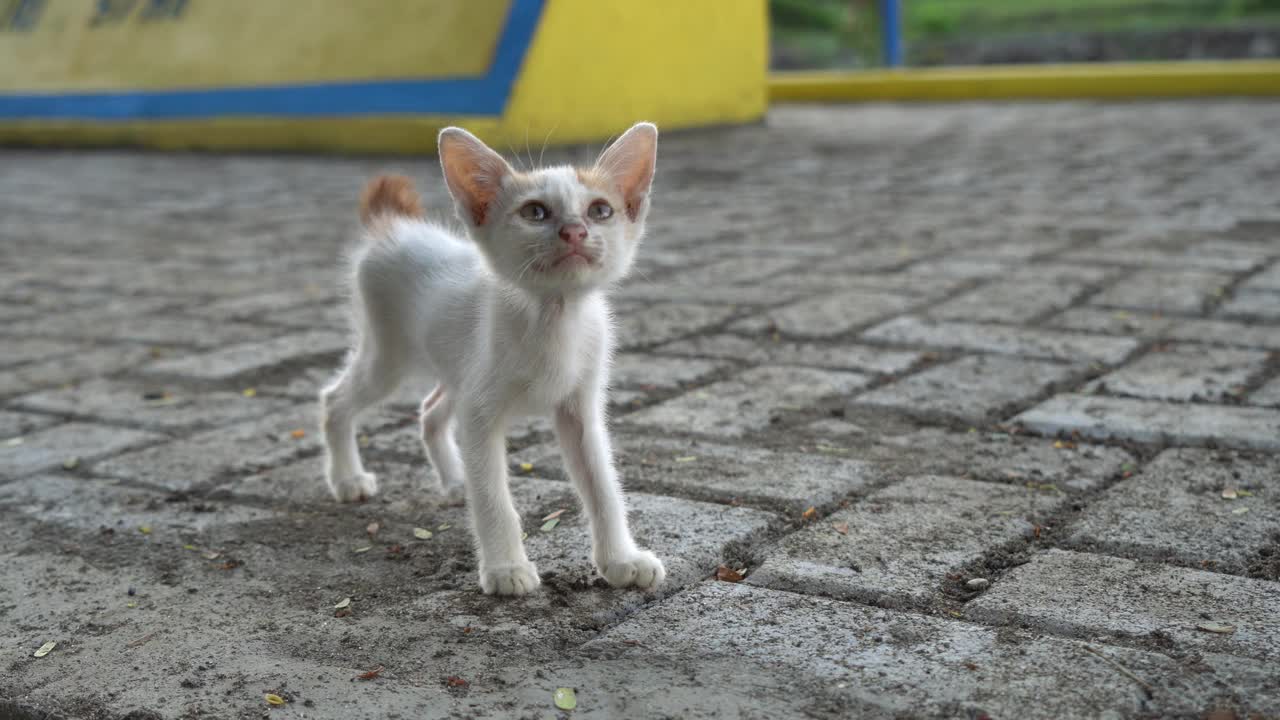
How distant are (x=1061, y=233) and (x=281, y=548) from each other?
14.2 feet

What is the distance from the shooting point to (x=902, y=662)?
1.99m

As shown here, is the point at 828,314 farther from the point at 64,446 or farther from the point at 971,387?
the point at 64,446

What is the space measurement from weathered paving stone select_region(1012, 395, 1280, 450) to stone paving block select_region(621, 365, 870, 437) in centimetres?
57

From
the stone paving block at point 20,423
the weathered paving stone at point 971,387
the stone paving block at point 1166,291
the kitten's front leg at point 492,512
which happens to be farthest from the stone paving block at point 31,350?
the stone paving block at point 1166,291

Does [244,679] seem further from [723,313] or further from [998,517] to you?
[723,313]

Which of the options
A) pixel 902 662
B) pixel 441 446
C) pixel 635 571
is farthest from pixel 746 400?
pixel 902 662

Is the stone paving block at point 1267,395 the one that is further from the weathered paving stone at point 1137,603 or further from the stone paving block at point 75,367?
the stone paving block at point 75,367

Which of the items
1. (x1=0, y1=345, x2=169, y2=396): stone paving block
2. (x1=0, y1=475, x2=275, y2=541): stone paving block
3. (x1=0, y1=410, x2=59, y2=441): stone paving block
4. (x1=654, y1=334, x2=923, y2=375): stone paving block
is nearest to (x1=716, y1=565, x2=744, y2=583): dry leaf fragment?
(x1=0, y1=475, x2=275, y2=541): stone paving block

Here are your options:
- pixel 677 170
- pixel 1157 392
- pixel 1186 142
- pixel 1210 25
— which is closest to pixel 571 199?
pixel 1157 392

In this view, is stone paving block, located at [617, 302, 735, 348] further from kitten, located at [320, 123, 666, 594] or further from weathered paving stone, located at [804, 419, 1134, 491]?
kitten, located at [320, 123, 666, 594]

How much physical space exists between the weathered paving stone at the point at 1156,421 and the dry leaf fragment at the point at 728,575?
115 centimetres

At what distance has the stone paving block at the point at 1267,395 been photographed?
331 centimetres

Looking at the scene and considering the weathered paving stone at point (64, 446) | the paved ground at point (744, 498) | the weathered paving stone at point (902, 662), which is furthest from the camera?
the weathered paving stone at point (64, 446)

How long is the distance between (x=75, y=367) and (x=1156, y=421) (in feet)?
10.6
